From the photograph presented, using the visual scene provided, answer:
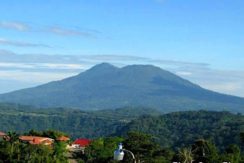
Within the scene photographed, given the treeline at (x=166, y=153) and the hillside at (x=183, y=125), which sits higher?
the treeline at (x=166, y=153)

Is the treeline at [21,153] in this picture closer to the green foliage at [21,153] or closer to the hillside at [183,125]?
the green foliage at [21,153]

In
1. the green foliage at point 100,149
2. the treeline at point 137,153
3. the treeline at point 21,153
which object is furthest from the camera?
the green foliage at point 100,149

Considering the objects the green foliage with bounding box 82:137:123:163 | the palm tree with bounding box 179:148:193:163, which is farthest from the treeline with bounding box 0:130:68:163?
the green foliage with bounding box 82:137:123:163

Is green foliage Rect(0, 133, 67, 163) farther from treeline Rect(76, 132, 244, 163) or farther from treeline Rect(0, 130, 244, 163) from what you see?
treeline Rect(76, 132, 244, 163)

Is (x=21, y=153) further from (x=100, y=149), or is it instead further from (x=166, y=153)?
(x=100, y=149)

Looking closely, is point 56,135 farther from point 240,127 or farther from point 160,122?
point 160,122

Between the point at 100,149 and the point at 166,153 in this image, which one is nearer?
the point at 166,153

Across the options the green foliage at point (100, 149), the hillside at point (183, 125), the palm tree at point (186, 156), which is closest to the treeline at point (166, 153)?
the palm tree at point (186, 156)

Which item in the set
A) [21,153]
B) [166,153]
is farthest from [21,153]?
[166,153]

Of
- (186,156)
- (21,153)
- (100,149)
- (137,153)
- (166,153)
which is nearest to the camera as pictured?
(186,156)

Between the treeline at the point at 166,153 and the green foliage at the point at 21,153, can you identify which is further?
the treeline at the point at 166,153

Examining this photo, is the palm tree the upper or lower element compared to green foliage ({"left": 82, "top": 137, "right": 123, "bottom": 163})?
upper
